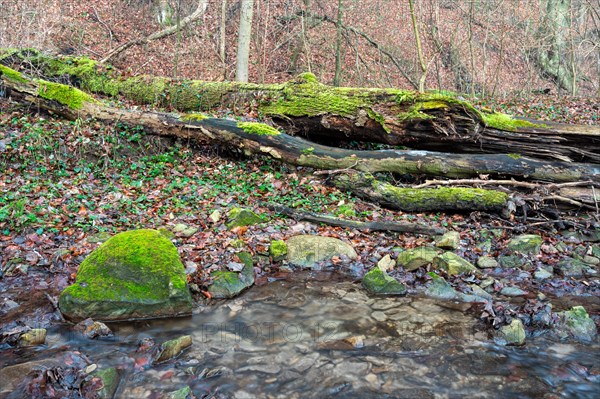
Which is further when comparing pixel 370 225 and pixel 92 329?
pixel 370 225

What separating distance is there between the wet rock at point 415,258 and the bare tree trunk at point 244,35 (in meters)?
9.48

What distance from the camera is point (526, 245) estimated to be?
23.4ft

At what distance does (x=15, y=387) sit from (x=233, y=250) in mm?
3222

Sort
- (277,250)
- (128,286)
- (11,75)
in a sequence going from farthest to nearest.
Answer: (11,75), (277,250), (128,286)

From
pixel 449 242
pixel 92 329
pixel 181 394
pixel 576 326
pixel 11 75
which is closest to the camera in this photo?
pixel 181 394

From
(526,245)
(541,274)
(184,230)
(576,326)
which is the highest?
(526,245)

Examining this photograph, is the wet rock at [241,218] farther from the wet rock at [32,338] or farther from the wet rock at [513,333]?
the wet rock at [513,333]

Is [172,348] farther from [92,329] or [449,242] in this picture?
[449,242]

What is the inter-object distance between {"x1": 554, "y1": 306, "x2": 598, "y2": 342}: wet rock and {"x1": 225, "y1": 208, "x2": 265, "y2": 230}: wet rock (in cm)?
463

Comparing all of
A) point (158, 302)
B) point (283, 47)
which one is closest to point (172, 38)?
point (283, 47)

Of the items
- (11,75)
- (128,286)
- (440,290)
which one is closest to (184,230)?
(128,286)

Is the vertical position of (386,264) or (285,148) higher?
(285,148)

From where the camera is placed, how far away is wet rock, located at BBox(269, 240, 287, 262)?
6.71 metres

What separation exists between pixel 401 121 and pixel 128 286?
21.6 feet
